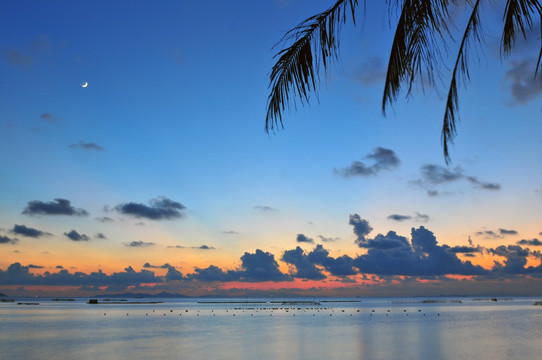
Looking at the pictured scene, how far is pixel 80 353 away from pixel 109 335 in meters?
12.7

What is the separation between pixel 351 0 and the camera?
17.5 feet

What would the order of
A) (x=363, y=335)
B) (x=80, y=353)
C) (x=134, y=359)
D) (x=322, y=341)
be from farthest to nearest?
(x=363, y=335), (x=322, y=341), (x=80, y=353), (x=134, y=359)

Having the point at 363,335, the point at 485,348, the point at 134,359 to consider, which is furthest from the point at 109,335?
the point at 485,348

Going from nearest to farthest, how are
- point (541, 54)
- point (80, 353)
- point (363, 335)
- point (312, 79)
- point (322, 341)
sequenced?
point (541, 54) < point (312, 79) < point (80, 353) < point (322, 341) < point (363, 335)

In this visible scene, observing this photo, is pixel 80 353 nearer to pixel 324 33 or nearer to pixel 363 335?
pixel 363 335

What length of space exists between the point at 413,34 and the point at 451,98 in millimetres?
815

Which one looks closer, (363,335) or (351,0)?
(351,0)

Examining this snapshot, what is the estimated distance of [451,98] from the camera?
17.8 ft

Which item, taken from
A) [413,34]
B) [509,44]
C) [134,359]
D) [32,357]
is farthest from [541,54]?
[32,357]

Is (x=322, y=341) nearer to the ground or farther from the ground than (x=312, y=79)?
nearer to the ground

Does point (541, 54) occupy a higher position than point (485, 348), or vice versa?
point (541, 54)

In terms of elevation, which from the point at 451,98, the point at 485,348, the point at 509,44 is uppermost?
the point at 509,44

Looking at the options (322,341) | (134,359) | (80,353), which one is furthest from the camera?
(322,341)

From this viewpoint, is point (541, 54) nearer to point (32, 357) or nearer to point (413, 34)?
point (413, 34)
